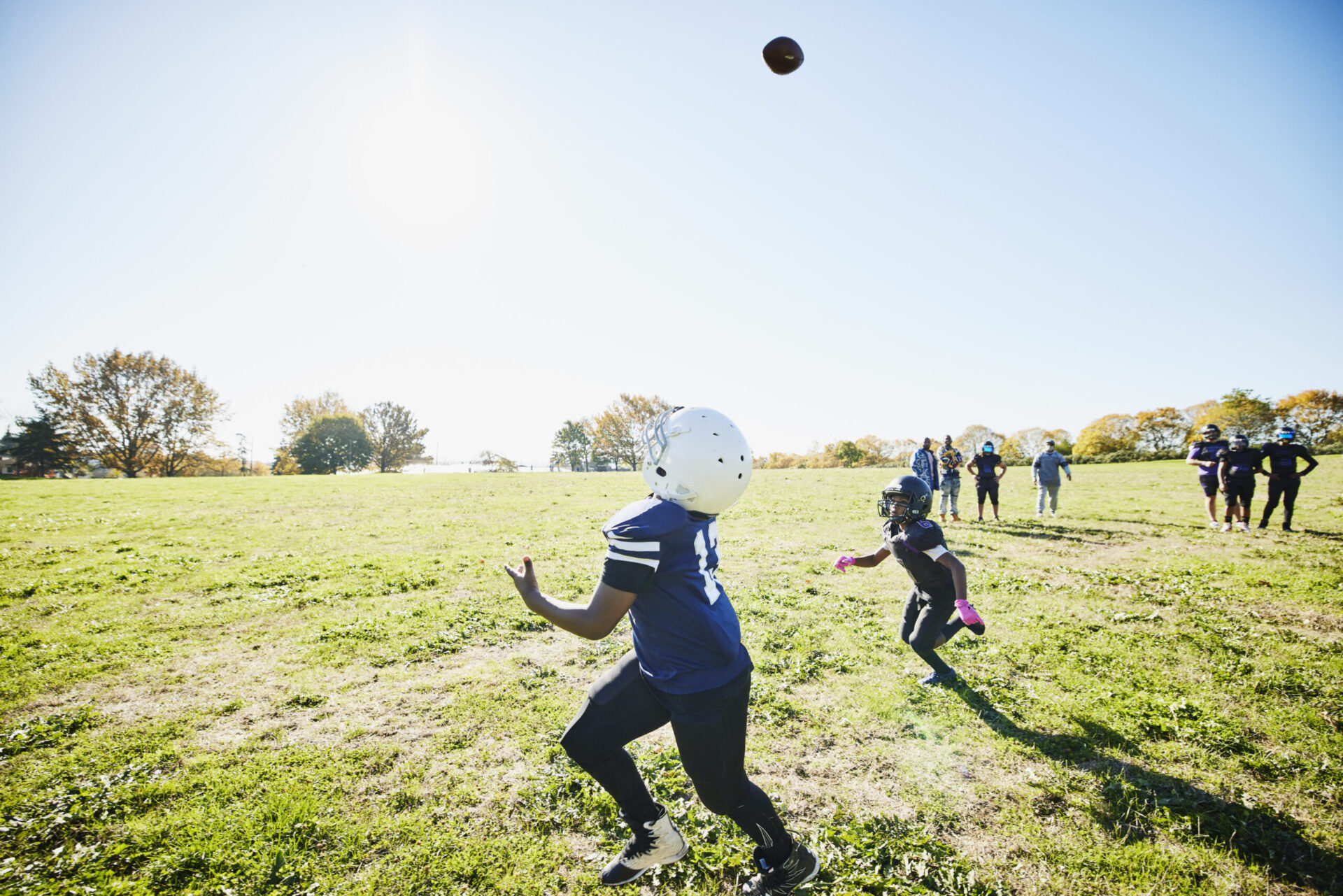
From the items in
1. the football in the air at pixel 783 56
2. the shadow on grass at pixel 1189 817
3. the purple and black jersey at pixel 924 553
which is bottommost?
the shadow on grass at pixel 1189 817

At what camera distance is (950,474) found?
52.2 feet

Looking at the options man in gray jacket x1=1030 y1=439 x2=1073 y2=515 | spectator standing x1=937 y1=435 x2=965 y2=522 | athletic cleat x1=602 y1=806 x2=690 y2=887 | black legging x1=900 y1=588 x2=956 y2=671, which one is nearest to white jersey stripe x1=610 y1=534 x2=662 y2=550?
athletic cleat x1=602 y1=806 x2=690 y2=887

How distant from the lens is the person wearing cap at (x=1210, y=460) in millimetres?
14406

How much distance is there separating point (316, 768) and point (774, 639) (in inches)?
201

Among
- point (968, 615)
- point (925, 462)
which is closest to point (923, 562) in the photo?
point (968, 615)

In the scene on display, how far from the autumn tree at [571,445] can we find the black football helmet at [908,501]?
329ft

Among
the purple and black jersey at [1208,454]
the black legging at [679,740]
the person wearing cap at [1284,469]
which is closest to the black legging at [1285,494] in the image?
the person wearing cap at [1284,469]

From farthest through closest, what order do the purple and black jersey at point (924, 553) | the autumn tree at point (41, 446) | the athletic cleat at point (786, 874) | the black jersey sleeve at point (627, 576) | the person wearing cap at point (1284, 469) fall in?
1. the autumn tree at point (41, 446)
2. the person wearing cap at point (1284, 469)
3. the purple and black jersey at point (924, 553)
4. the athletic cleat at point (786, 874)
5. the black jersey sleeve at point (627, 576)

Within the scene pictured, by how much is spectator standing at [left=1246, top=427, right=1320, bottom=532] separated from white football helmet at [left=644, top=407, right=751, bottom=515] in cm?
1793

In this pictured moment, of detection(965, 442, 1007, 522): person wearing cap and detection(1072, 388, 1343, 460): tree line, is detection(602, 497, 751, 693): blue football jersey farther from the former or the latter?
detection(1072, 388, 1343, 460): tree line

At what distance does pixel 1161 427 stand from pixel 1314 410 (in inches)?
657

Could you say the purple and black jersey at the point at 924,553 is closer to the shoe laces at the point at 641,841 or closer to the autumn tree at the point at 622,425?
the shoe laces at the point at 641,841

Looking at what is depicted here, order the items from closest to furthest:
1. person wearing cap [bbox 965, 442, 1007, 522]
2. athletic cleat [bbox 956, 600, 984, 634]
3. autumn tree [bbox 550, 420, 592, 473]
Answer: athletic cleat [bbox 956, 600, 984, 634]
person wearing cap [bbox 965, 442, 1007, 522]
autumn tree [bbox 550, 420, 592, 473]

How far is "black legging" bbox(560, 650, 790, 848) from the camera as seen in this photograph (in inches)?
109
